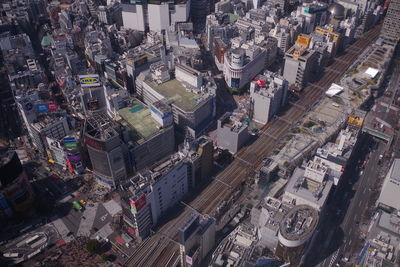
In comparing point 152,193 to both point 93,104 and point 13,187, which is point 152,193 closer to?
point 13,187

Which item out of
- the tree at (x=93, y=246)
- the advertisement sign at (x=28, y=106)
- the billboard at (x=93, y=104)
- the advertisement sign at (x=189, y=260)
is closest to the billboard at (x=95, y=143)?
the tree at (x=93, y=246)

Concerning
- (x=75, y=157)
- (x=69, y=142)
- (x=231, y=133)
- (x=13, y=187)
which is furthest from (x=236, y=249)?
(x=13, y=187)

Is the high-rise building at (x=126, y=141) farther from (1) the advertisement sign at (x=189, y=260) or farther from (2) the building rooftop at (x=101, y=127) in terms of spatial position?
(1) the advertisement sign at (x=189, y=260)

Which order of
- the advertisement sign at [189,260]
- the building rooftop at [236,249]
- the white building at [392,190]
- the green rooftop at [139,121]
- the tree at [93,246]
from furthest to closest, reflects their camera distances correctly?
the green rooftop at [139,121] < the white building at [392,190] < the tree at [93,246] < the advertisement sign at [189,260] < the building rooftop at [236,249]

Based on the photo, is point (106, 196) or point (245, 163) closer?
point (106, 196)

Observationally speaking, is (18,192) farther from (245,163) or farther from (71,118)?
(245,163)

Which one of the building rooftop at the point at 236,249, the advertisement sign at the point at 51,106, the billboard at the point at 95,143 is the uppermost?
the billboard at the point at 95,143

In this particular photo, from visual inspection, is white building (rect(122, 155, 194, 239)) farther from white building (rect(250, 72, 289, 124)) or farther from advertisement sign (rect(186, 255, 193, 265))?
white building (rect(250, 72, 289, 124))

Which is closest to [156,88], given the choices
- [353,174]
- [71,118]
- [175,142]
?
[175,142]
